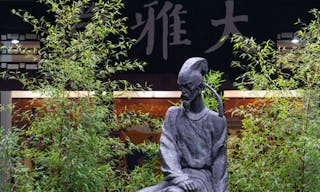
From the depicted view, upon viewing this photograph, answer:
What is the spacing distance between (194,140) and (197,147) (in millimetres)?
60

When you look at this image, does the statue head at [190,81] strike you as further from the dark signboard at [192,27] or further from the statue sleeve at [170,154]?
the dark signboard at [192,27]

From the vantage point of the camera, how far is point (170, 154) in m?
5.13

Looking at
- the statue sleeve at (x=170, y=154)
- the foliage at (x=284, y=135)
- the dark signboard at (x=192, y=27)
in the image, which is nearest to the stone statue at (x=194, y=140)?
the statue sleeve at (x=170, y=154)

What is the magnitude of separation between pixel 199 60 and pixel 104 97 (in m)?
1.62

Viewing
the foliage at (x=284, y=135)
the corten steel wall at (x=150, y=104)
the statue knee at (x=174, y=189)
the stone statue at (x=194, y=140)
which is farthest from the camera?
the corten steel wall at (x=150, y=104)

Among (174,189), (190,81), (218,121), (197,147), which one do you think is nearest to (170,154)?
(197,147)

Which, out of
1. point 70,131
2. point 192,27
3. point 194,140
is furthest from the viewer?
point 192,27

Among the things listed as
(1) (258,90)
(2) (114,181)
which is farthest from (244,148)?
(2) (114,181)

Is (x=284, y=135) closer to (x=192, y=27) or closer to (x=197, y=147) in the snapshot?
(x=197, y=147)

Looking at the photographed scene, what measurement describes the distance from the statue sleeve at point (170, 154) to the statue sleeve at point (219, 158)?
0.30 m

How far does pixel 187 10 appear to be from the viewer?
347 inches

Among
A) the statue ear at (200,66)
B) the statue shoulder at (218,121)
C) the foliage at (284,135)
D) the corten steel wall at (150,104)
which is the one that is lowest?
the corten steel wall at (150,104)

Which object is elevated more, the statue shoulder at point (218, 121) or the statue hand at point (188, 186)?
the statue shoulder at point (218, 121)

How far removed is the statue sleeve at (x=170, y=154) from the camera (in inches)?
195
